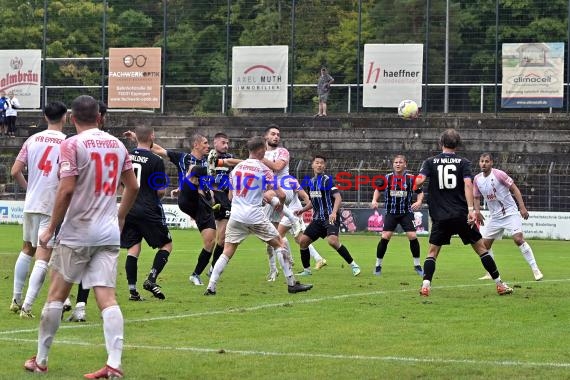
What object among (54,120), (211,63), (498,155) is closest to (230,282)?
(54,120)

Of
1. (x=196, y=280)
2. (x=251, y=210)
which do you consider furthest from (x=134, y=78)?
(x=251, y=210)

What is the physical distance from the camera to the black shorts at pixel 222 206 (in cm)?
1773

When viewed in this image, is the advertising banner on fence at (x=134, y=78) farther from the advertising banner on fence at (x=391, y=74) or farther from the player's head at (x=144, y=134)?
the player's head at (x=144, y=134)

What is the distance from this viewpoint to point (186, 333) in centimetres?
1148

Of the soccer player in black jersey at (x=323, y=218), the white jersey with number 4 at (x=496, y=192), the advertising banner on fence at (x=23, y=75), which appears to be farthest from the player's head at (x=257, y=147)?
the advertising banner on fence at (x=23, y=75)

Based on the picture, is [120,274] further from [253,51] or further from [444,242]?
[253,51]

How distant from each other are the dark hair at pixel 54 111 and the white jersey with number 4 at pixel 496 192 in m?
8.52

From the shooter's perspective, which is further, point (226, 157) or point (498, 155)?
point (498, 155)

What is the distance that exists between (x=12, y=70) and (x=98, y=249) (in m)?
40.6

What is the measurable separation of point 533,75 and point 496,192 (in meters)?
24.2

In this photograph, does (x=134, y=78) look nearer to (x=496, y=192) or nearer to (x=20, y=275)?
(x=496, y=192)

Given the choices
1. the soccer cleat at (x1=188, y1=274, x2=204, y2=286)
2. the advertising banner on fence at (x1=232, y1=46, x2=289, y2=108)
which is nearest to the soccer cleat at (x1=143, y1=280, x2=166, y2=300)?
the soccer cleat at (x1=188, y1=274, x2=204, y2=286)

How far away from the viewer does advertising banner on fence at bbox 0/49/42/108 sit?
156 feet

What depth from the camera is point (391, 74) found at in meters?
43.5
